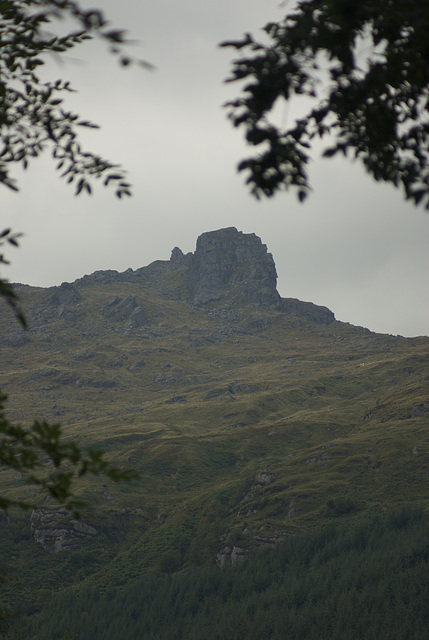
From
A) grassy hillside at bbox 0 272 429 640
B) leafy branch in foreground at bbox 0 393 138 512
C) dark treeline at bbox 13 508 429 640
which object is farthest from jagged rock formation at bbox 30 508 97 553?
leafy branch in foreground at bbox 0 393 138 512

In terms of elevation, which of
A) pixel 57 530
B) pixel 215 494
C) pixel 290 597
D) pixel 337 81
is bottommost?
pixel 290 597

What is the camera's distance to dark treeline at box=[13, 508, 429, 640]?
82.1 m

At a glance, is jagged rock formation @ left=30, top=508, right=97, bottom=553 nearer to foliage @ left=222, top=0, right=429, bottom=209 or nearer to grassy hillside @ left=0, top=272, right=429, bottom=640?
grassy hillside @ left=0, top=272, right=429, bottom=640

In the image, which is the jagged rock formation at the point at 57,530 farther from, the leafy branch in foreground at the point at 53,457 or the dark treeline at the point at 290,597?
the leafy branch in foreground at the point at 53,457

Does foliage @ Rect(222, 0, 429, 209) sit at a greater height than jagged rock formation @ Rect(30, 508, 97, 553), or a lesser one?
greater

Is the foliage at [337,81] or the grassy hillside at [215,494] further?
the grassy hillside at [215,494]

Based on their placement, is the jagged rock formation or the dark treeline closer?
the dark treeline

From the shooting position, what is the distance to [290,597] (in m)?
90.5

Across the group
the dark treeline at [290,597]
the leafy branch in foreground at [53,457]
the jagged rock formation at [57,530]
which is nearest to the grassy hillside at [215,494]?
the jagged rock formation at [57,530]

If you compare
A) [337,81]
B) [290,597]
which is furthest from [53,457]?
[290,597]

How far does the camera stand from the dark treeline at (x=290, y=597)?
82125 mm

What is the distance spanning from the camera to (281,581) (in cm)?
9631

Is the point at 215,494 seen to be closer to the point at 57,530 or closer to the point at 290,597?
the point at 57,530

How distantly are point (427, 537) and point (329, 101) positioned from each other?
3836 inches
